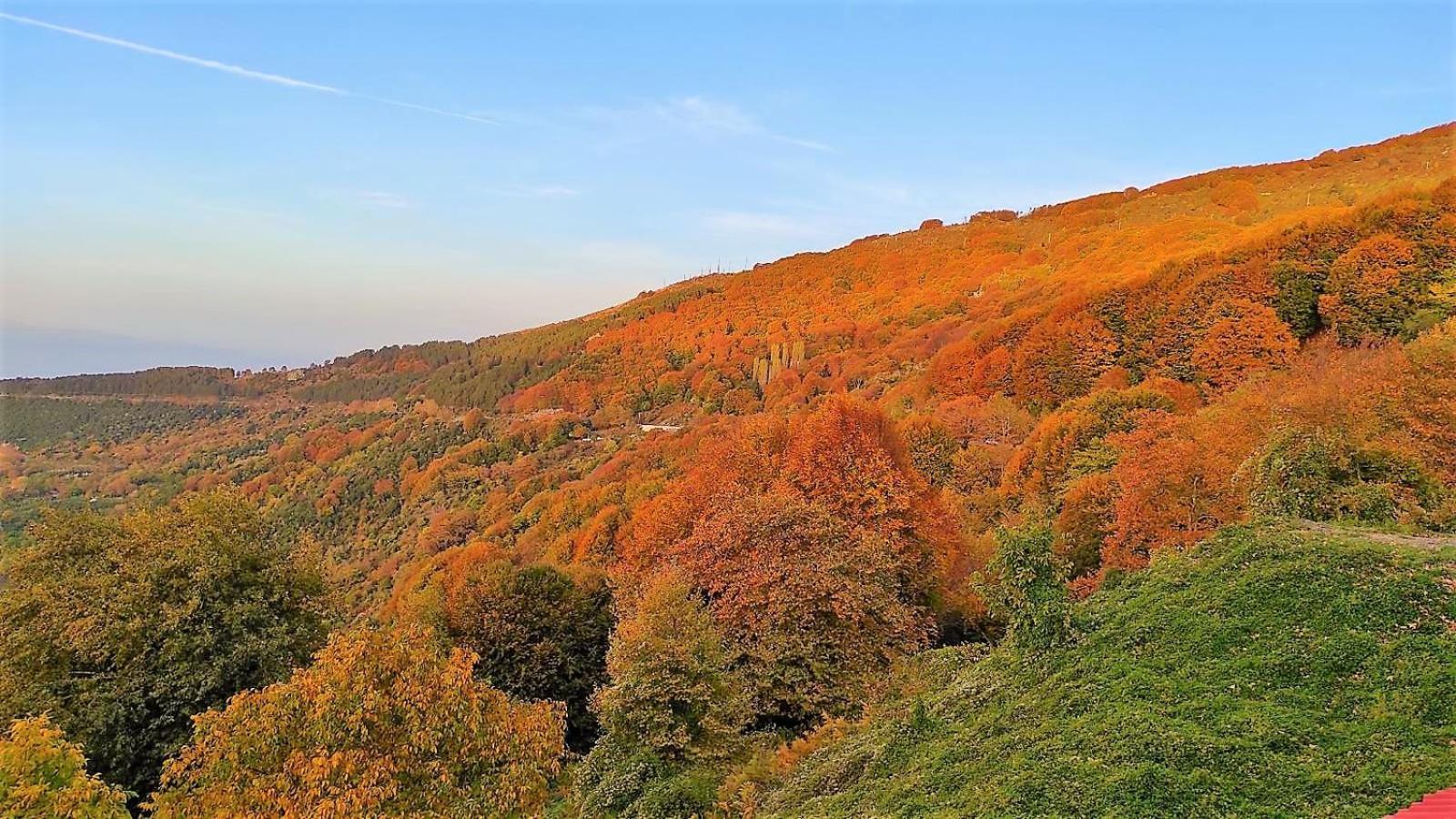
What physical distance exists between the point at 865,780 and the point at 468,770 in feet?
28.0

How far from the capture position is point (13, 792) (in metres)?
10.9

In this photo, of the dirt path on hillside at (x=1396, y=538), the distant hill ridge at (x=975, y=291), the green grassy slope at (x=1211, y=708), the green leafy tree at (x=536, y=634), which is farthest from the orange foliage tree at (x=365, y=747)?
the distant hill ridge at (x=975, y=291)

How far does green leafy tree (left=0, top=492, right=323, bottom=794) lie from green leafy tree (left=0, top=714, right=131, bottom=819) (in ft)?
30.9

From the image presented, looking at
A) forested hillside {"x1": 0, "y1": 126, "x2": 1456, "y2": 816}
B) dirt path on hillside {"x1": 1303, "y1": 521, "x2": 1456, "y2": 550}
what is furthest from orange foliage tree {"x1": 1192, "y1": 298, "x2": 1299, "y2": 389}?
dirt path on hillside {"x1": 1303, "y1": 521, "x2": 1456, "y2": 550}

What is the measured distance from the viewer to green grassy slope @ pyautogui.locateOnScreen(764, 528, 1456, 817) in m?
10.0

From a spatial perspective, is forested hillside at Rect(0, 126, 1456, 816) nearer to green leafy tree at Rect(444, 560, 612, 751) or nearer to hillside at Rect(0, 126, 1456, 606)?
green leafy tree at Rect(444, 560, 612, 751)

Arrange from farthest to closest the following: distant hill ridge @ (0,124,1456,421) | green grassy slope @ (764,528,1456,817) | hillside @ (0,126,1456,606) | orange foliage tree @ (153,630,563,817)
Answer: distant hill ridge @ (0,124,1456,421)
hillside @ (0,126,1456,606)
orange foliage tree @ (153,630,563,817)
green grassy slope @ (764,528,1456,817)

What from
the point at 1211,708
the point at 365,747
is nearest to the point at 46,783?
the point at 365,747

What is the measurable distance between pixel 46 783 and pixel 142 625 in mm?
11692

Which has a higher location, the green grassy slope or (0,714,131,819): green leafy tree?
(0,714,131,819): green leafy tree

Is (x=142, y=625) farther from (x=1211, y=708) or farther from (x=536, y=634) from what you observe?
(x=1211, y=708)

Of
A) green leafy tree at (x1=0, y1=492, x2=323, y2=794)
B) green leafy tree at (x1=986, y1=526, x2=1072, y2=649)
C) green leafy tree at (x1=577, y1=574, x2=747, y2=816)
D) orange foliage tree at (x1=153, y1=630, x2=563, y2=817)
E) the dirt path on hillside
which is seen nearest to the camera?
orange foliage tree at (x1=153, y1=630, x2=563, y2=817)

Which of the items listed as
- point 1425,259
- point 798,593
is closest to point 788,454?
point 798,593

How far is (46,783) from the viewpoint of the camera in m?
11.5
